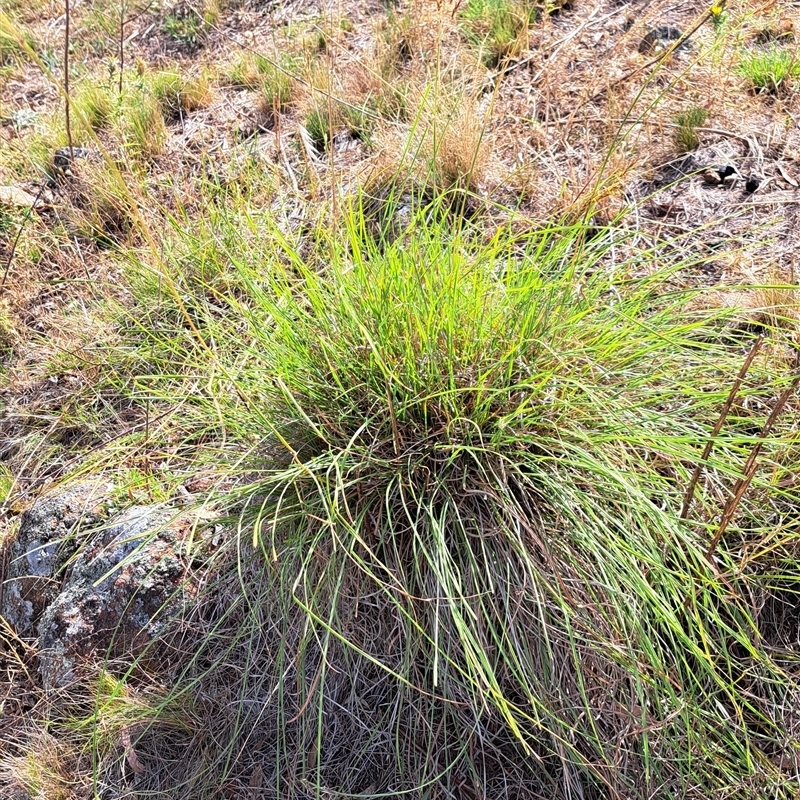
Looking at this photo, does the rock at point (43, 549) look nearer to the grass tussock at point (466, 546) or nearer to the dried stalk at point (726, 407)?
the grass tussock at point (466, 546)

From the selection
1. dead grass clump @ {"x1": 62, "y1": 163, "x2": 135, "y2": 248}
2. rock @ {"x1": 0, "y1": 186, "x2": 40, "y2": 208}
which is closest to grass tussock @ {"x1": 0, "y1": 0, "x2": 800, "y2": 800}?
dead grass clump @ {"x1": 62, "y1": 163, "x2": 135, "y2": 248}

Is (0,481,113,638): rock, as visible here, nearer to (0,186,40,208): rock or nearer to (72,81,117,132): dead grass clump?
(0,186,40,208): rock

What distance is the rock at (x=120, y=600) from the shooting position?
6.96ft

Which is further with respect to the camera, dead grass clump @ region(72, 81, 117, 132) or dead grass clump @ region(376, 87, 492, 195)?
dead grass clump @ region(72, 81, 117, 132)

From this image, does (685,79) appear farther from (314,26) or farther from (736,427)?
(314,26)

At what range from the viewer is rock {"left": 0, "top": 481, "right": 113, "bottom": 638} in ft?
7.77

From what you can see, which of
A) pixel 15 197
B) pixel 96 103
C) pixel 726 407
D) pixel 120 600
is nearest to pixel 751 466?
pixel 726 407

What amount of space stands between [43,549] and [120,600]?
445 mm

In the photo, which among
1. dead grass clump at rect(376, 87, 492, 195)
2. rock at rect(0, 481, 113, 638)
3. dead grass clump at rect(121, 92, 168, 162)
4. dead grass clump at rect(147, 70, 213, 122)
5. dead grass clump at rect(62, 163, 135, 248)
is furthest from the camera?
dead grass clump at rect(147, 70, 213, 122)

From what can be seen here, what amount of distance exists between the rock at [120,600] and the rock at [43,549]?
0.14 m

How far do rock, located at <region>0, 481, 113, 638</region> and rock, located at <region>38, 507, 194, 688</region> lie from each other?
14 centimetres

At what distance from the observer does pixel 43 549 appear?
2.39 metres

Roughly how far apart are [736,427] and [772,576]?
15.4 inches

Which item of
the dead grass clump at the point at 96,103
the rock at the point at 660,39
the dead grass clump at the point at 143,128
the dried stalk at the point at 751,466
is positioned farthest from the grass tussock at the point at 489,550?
the dead grass clump at the point at 96,103
